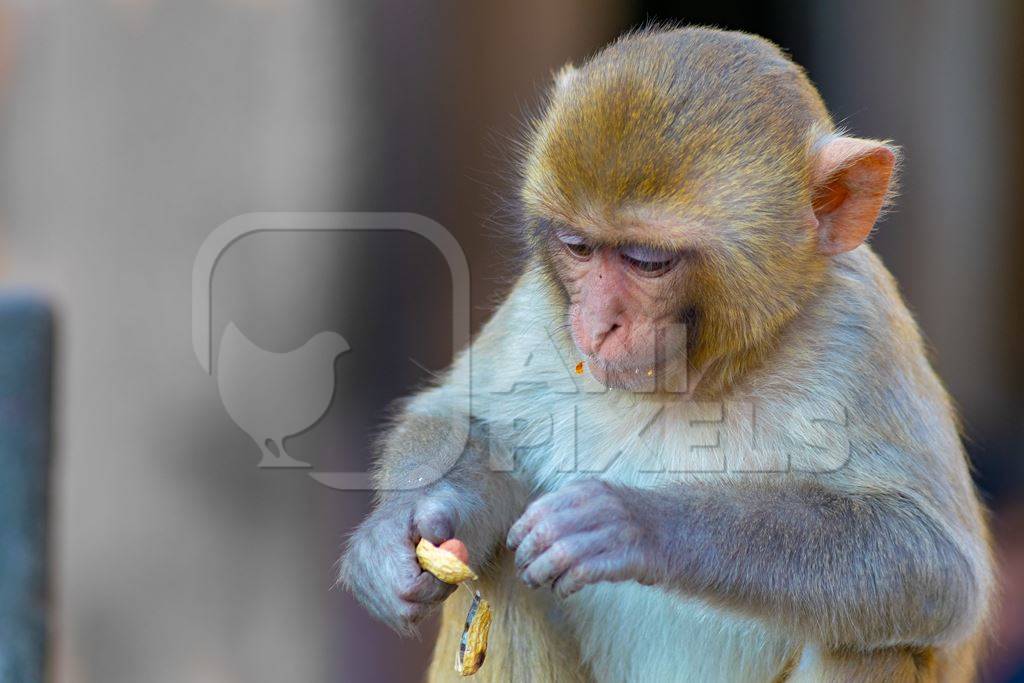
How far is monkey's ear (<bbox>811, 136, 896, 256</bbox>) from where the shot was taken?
3635 millimetres

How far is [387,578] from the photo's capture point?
3609 mm

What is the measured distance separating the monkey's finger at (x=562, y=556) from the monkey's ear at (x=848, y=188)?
1.05 metres

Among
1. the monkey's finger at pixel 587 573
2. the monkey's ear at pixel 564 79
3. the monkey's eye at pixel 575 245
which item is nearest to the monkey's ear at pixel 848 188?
the monkey's eye at pixel 575 245

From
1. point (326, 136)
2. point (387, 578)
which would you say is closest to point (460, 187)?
point (326, 136)

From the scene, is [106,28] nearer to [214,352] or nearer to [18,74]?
[18,74]

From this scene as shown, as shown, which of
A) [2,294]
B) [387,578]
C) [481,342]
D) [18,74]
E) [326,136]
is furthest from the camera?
[326,136]

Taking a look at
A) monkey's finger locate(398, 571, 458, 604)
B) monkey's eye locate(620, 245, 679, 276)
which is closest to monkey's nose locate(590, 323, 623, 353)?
monkey's eye locate(620, 245, 679, 276)

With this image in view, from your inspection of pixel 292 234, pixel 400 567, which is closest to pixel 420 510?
pixel 400 567

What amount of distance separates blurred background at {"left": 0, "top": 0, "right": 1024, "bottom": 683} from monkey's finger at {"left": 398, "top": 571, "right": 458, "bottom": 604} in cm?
284

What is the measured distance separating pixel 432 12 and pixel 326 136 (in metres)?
0.80

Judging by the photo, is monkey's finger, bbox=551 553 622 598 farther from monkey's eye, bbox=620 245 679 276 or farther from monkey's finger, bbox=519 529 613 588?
monkey's eye, bbox=620 245 679 276

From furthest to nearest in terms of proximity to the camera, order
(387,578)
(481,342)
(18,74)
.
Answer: (18,74), (481,342), (387,578)

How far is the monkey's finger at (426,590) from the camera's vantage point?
3541mm

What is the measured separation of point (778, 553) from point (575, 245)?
0.97 m
